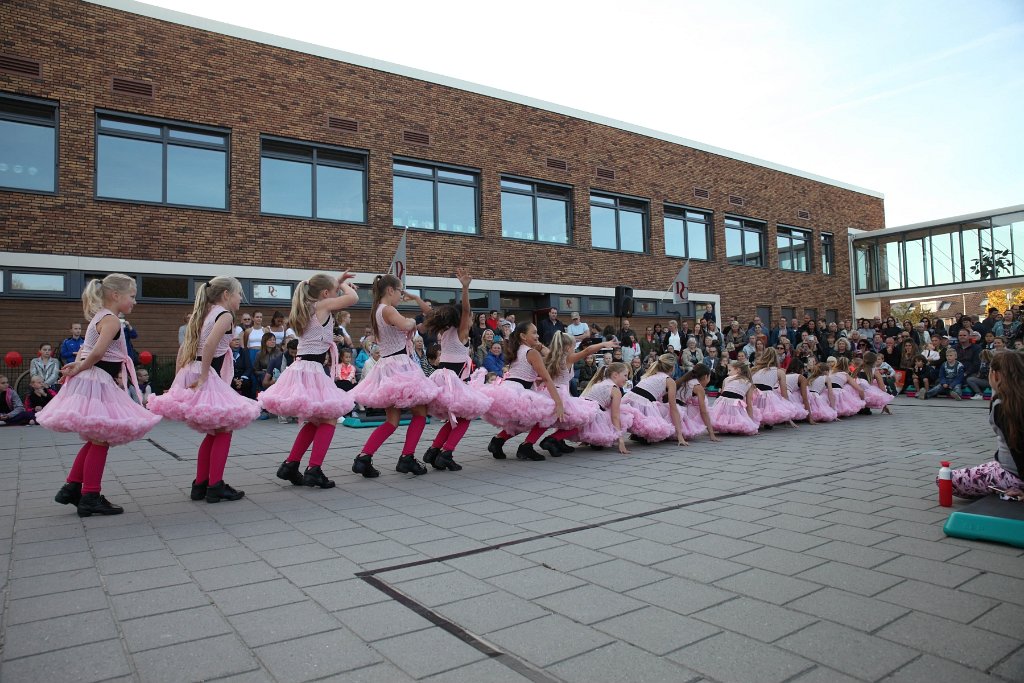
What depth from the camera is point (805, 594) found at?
3.22 meters

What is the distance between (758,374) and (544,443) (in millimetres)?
4761

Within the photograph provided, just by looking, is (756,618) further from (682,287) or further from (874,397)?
(682,287)

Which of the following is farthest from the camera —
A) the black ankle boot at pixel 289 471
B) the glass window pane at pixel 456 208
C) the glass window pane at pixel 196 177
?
the glass window pane at pixel 456 208

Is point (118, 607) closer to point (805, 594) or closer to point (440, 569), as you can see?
point (440, 569)

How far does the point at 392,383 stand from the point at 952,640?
4.83 m

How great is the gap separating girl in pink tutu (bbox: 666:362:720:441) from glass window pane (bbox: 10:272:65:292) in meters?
12.9

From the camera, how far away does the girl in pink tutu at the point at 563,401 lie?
7.95 meters

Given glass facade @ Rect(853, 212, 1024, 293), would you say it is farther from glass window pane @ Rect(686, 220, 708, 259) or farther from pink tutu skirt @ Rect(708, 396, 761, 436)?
pink tutu skirt @ Rect(708, 396, 761, 436)

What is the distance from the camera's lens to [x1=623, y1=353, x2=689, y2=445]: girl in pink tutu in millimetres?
8867

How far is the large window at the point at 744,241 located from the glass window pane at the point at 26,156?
72.4 feet

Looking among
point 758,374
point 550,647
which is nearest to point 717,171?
point 758,374

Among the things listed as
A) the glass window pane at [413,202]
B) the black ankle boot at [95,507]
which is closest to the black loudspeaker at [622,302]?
the glass window pane at [413,202]

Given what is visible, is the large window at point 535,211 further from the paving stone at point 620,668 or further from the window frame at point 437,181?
the paving stone at point 620,668

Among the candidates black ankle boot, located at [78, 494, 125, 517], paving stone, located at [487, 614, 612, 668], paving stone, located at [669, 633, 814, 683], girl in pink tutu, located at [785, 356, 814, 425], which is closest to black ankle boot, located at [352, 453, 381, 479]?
black ankle boot, located at [78, 494, 125, 517]
